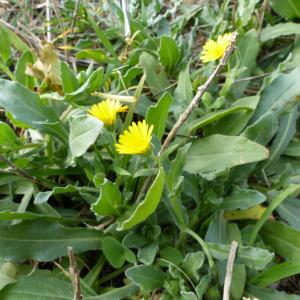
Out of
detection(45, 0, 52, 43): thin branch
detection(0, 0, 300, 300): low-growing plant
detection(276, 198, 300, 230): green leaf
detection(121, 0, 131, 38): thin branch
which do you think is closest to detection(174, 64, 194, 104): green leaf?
detection(0, 0, 300, 300): low-growing plant

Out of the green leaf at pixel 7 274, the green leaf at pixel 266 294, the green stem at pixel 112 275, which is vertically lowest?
the green stem at pixel 112 275

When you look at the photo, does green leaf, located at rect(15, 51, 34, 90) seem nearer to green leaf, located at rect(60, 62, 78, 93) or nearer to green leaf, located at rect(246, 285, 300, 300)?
green leaf, located at rect(60, 62, 78, 93)

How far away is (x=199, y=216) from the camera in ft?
4.50

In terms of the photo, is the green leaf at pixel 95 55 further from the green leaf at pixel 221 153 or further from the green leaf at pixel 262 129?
the green leaf at pixel 262 129

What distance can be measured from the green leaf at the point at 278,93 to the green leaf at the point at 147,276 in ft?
1.99

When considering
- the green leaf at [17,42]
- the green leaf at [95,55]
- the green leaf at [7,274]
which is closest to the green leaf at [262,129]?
the green leaf at [95,55]

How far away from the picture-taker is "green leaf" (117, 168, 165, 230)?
3.53ft

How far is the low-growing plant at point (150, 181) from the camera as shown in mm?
1203

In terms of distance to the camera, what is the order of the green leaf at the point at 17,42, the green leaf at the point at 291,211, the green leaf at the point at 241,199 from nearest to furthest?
the green leaf at the point at 241,199
the green leaf at the point at 291,211
the green leaf at the point at 17,42

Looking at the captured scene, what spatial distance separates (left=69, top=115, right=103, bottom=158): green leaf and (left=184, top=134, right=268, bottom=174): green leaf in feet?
1.08

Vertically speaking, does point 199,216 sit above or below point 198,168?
below

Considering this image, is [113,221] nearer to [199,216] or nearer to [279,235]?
[199,216]

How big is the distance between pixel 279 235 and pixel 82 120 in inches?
24.9

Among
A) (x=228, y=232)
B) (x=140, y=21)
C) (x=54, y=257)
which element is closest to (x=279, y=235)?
(x=228, y=232)
